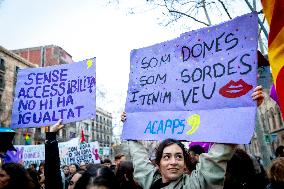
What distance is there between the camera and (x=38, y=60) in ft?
165

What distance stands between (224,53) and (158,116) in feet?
2.86

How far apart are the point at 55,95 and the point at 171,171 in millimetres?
2509

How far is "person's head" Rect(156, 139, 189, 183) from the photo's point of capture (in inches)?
107

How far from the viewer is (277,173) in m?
3.28

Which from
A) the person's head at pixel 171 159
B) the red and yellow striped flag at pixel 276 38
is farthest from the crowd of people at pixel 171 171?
the red and yellow striped flag at pixel 276 38

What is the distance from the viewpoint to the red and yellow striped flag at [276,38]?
213cm

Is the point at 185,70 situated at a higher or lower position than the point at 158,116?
higher

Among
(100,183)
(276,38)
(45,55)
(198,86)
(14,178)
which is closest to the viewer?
(100,183)

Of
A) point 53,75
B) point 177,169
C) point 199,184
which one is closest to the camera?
point 199,184

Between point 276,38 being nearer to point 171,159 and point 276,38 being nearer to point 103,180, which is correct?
point 171,159

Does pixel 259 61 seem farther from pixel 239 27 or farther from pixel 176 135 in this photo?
pixel 176 135

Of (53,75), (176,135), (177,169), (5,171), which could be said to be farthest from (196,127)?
(53,75)

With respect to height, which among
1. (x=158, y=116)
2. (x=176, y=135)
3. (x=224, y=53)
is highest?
(x=224, y=53)

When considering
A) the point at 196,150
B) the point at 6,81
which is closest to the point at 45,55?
the point at 6,81
